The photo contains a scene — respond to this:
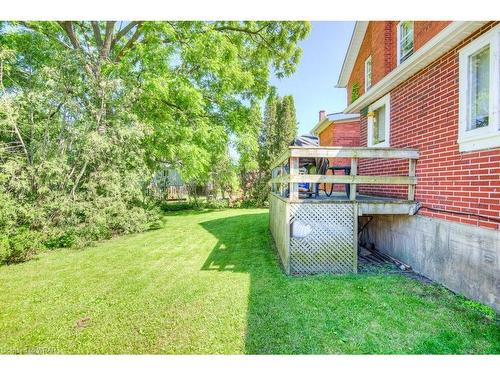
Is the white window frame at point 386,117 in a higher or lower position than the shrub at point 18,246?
higher

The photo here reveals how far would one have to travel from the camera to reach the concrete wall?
337 cm

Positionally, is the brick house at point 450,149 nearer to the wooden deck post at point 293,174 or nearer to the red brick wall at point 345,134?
the wooden deck post at point 293,174

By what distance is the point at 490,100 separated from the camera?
11.5ft

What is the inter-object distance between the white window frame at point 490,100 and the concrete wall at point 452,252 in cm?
123

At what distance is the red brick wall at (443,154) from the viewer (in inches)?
140

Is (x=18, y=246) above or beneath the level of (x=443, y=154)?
beneath

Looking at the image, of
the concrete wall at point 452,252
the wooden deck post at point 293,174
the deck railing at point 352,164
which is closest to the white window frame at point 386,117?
the deck railing at point 352,164

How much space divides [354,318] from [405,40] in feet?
→ 22.2

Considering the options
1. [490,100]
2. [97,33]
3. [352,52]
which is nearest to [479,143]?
[490,100]

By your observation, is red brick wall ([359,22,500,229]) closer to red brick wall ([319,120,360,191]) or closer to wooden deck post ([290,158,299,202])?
wooden deck post ([290,158,299,202])

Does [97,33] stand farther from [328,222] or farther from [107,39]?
[328,222]
